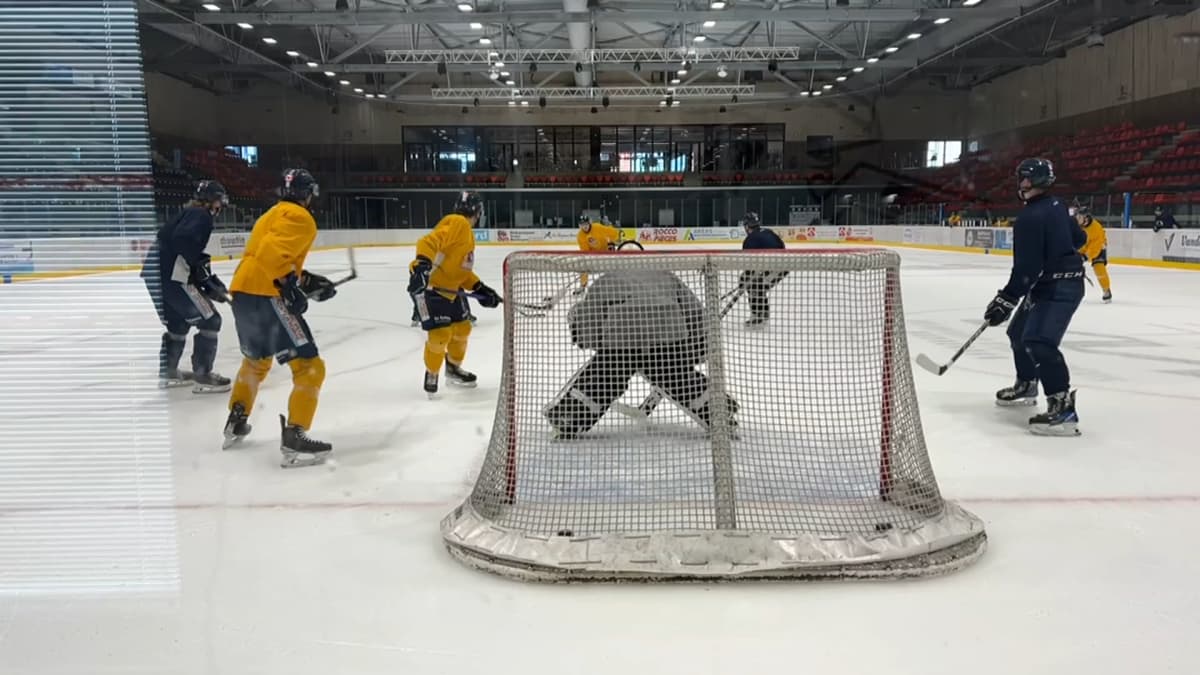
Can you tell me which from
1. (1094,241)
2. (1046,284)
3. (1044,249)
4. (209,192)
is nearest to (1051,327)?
(1046,284)

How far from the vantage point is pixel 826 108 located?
1125 inches

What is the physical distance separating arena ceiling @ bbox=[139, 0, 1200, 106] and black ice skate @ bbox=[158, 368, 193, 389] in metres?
10.5

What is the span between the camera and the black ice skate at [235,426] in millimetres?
3518

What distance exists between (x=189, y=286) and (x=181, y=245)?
0.88ft

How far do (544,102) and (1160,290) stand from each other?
710 inches

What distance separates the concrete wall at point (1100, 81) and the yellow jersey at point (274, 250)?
21016 mm

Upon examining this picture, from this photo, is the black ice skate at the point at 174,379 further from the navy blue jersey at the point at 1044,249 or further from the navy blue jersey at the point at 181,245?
the navy blue jersey at the point at 1044,249

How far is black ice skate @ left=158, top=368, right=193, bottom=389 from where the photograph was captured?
16.1 feet

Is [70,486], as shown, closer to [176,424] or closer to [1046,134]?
[176,424]

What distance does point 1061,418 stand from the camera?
11.8 feet

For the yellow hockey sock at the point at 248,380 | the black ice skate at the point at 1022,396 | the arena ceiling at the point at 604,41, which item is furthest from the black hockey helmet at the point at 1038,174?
the arena ceiling at the point at 604,41

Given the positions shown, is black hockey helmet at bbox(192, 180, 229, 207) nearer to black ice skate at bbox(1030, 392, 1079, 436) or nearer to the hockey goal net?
the hockey goal net

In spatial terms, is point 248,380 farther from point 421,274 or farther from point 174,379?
point 174,379

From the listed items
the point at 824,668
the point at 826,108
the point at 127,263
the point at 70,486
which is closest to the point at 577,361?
the point at 824,668
